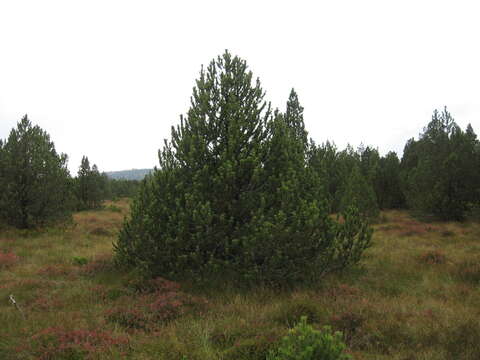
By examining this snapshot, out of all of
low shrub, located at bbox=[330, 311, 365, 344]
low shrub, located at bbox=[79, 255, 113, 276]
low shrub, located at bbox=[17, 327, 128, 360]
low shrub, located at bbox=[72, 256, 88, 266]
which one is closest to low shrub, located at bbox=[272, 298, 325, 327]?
low shrub, located at bbox=[330, 311, 365, 344]

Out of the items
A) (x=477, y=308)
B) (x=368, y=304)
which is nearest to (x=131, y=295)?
(x=368, y=304)

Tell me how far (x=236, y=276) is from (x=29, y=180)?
12782mm

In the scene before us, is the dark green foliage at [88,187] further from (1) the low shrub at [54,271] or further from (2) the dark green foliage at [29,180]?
(1) the low shrub at [54,271]

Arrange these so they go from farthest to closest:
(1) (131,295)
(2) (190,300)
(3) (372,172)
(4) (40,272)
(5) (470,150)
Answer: (3) (372,172) < (5) (470,150) < (4) (40,272) < (1) (131,295) < (2) (190,300)

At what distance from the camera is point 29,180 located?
14.7 metres

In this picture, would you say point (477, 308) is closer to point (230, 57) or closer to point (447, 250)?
point (447, 250)

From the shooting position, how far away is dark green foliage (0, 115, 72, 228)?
14383 millimetres

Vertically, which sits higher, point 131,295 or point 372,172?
point 372,172

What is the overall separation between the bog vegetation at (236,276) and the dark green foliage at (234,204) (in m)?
0.04

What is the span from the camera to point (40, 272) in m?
8.78

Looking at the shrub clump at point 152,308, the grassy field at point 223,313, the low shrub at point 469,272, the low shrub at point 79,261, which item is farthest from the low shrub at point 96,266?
the low shrub at point 469,272

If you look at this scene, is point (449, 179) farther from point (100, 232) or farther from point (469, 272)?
point (100, 232)

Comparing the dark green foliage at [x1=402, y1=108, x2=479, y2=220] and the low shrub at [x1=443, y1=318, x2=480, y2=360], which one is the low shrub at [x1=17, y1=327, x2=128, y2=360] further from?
the dark green foliage at [x1=402, y1=108, x2=479, y2=220]

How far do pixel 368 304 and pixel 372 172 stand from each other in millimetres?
24879
